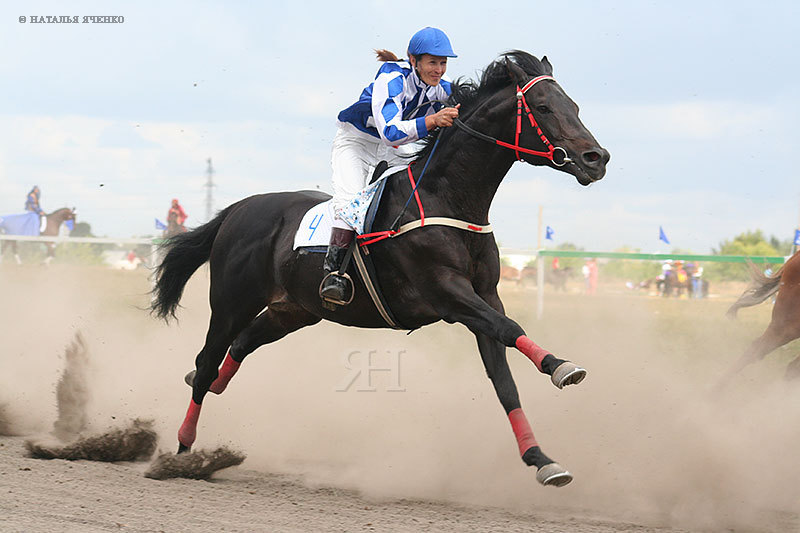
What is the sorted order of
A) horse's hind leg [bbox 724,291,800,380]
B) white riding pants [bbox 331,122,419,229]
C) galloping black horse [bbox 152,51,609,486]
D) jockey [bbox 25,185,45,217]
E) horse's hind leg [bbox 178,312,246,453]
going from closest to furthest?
galloping black horse [bbox 152,51,609,486]
white riding pants [bbox 331,122,419,229]
horse's hind leg [bbox 178,312,246,453]
horse's hind leg [bbox 724,291,800,380]
jockey [bbox 25,185,45,217]

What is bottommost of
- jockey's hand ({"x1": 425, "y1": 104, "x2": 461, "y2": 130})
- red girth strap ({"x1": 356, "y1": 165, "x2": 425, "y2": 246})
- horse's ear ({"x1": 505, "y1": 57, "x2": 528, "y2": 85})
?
red girth strap ({"x1": 356, "y1": 165, "x2": 425, "y2": 246})

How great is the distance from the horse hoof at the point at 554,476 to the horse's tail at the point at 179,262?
361cm

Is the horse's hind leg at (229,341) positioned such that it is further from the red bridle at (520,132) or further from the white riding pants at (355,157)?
the red bridle at (520,132)

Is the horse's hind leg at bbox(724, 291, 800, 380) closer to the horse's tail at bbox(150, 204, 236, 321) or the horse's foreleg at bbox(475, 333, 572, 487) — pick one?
the horse's foreleg at bbox(475, 333, 572, 487)

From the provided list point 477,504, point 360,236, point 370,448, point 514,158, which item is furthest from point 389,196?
point 370,448

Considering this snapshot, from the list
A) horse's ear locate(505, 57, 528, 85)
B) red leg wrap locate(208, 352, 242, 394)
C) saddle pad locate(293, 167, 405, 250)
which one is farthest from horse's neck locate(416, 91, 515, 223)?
red leg wrap locate(208, 352, 242, 394)

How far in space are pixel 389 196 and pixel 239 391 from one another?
12.5ft

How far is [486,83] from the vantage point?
5.04m

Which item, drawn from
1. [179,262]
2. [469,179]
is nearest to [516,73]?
[469,179]

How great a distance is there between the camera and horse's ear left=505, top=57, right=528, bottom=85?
4.77m

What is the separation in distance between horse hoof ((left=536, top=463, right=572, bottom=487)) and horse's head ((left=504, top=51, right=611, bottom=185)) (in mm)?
1465

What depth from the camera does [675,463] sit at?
18.4 feet

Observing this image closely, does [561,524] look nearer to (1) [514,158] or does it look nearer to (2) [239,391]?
(1) [514,158]

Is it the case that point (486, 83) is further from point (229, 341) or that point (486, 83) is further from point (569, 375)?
point (229, 341)
